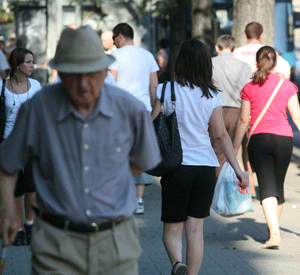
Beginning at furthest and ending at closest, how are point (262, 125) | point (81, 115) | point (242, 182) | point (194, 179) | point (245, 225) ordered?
1. point (245, 225)
2. point (262, 125)
3. point (242, 182)
4. point (194, 179)
5. point (81, 115)

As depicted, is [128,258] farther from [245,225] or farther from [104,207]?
[245,225]

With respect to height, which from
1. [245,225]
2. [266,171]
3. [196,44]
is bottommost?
[245,225]

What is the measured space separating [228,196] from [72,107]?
342 cm

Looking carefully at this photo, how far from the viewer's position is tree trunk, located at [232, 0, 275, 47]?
11570 mm

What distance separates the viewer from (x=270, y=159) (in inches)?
257

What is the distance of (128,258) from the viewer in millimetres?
3027

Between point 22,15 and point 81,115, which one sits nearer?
point 81,115

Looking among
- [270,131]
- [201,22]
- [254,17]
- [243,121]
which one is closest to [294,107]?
[270,131]

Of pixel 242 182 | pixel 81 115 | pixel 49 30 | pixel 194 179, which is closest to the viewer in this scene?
pixel 81 115

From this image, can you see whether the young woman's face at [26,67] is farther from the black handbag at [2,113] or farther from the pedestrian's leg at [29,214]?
the pedestrian's leg at [29,214]

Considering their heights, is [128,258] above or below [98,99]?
below

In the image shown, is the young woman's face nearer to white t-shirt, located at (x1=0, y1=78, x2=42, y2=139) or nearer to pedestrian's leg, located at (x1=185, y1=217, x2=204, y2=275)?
white t-shirt, located at (x1=0, y1=78, x2=42, y2=139)

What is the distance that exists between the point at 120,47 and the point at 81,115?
16.9 feet

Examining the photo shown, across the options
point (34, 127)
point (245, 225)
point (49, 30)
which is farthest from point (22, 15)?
point (34, 127)
